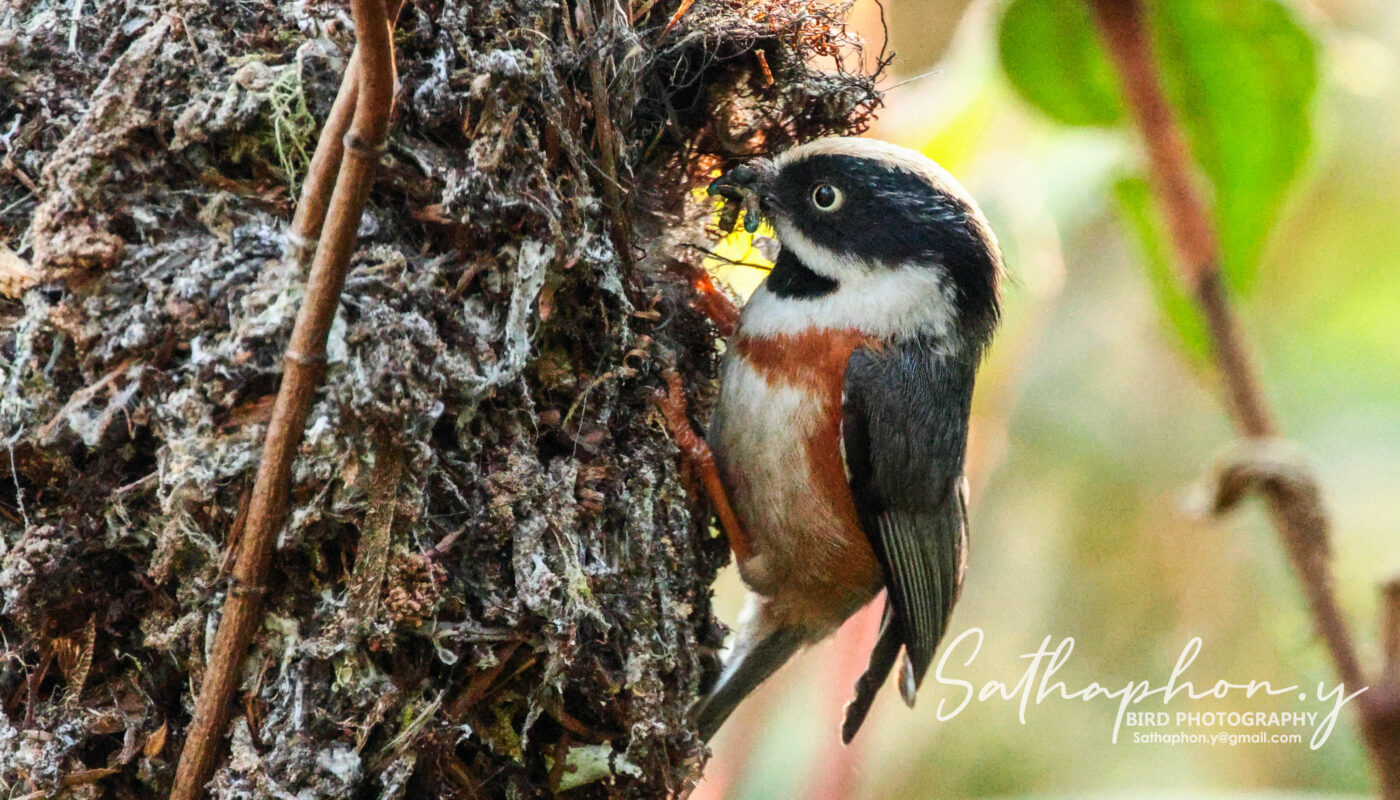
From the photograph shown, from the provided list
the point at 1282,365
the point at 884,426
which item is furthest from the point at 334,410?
the point at 1282,365

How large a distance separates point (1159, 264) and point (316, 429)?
1481 mm

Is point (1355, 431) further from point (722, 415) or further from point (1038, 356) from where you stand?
point (722, 415)

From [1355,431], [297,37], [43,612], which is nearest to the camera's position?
[43,612]

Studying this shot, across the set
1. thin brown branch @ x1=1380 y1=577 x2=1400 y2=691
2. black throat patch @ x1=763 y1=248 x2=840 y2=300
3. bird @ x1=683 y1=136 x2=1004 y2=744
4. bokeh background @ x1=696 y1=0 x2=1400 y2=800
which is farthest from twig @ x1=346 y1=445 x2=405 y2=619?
bokeh background @ x1=696 y1=0 x2=1400 y2=800

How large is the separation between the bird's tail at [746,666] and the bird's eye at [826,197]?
114 centimetres

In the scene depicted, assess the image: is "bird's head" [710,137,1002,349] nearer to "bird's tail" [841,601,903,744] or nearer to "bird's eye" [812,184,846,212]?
"bird's eye" [812,184,846,212]

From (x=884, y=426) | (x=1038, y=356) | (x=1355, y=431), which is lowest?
(x=1355, y=431)

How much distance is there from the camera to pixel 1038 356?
5312 mm

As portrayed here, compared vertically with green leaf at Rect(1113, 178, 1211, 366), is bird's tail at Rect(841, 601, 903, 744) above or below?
below

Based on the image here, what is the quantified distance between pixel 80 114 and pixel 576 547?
1.28 metres

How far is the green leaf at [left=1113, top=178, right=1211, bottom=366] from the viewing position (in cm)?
197

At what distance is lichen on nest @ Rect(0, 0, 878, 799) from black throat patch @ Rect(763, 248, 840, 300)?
74cm

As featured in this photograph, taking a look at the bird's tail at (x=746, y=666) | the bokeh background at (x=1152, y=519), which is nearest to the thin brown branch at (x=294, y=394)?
the bird's tail at (x=746, y=666)

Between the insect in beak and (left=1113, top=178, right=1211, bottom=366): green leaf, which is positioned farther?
the insect in beak
